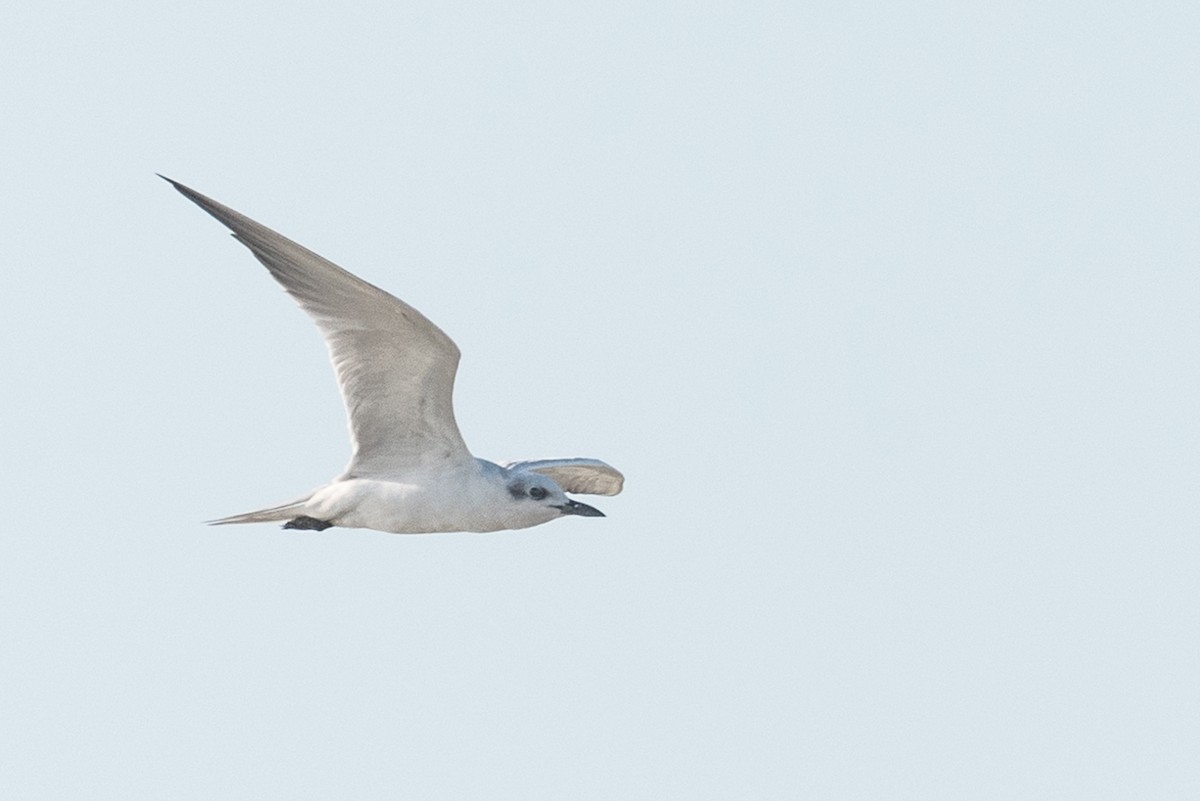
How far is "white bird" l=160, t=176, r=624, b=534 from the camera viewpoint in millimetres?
16031

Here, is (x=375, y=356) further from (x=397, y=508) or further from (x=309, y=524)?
(x=309, y=524)

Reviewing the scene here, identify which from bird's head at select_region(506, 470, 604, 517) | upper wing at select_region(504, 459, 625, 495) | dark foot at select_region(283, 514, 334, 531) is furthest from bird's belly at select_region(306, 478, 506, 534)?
upper wing at select_region(504, 459, 625, 495)

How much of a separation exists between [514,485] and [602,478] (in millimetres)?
2897

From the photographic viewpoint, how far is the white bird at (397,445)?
1603 centimetres

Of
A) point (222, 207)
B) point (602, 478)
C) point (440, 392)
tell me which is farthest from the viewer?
point (602, 478)

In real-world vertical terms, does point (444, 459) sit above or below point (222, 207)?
below

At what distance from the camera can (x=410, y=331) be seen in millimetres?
15969

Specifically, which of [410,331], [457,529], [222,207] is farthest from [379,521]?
[222,207]

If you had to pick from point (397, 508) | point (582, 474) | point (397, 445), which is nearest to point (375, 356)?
point (397, 445)

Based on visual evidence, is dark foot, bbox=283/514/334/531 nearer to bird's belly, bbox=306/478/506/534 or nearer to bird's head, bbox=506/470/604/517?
bird's belly, bbox=306/478/506/534

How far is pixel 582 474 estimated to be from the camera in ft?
64.3

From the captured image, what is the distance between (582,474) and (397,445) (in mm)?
3171

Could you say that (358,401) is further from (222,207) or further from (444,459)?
(222,207)

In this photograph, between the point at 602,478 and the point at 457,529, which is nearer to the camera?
the point at 457,529
